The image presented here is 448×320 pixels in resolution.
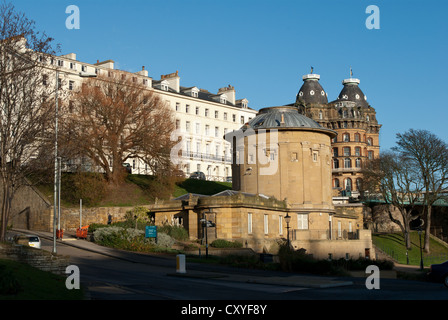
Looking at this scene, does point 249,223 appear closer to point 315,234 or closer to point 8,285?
point 315,234

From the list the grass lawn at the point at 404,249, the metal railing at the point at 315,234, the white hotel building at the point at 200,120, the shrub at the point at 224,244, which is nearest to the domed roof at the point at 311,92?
the white hotel building at the point at 200,120

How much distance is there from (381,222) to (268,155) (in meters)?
42.4

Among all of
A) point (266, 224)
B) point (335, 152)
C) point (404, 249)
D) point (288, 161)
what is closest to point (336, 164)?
point (335, 152)

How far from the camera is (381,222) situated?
95.1 meters

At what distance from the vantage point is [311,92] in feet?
410

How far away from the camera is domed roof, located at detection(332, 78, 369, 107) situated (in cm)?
12838

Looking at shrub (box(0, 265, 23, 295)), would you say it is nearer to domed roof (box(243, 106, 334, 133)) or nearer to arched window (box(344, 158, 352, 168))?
domed roof (box(243, 106, 334, 133))

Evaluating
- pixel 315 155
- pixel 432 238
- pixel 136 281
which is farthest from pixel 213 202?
pixel 432 238

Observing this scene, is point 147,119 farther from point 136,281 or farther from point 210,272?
point 136,281

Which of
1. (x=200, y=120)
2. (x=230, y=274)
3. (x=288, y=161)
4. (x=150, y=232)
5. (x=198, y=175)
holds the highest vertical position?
(x=200, y=120)

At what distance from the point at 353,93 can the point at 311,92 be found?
435 inches

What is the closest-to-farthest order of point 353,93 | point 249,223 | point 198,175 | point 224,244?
point 224,244 → point 249,223 → point 198,175 → point 353,93

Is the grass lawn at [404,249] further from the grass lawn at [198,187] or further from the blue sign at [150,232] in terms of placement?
the blue sign at [150,232]

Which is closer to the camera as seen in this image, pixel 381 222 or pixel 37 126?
pixel 37 126
